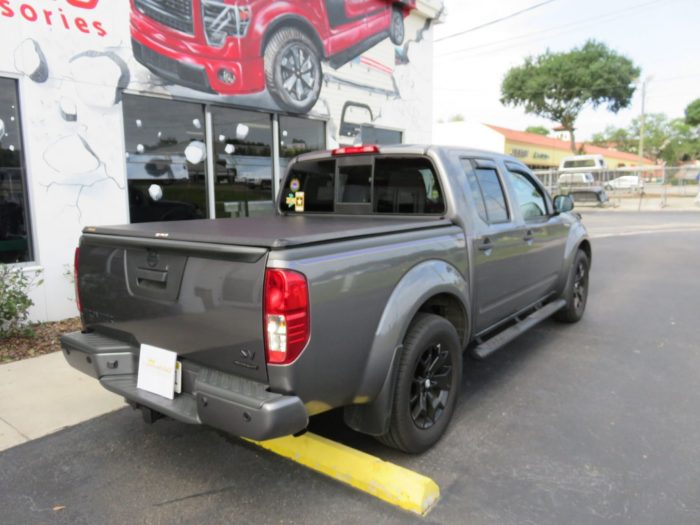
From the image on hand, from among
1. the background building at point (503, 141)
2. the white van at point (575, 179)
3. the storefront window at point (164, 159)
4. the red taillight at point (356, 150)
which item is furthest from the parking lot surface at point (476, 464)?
the background building at point (503, 141)

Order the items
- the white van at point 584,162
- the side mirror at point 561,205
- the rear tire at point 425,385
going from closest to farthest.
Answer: the rear tire at point 425,385 → the side mirror at point 561,205 → the white van at point 584,162

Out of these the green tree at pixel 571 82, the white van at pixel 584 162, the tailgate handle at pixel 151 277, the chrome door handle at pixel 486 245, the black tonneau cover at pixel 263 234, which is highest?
the green tree at pixel 571 82

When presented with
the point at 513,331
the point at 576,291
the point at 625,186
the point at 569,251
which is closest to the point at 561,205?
the point at 569,251

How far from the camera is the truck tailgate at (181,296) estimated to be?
2355mm

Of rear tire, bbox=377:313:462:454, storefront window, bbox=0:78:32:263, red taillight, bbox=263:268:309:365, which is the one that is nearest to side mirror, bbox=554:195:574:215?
rear tire, bbox=377:313:462:454

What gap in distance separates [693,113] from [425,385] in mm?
85966

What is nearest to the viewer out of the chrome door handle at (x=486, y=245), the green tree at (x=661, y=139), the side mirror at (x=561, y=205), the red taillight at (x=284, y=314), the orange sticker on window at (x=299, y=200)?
the red taillight at (x=284, y=314)

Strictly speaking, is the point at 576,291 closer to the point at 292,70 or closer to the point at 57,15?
the point at 292,70

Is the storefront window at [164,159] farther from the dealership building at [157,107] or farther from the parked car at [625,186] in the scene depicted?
the parked car at [625,186]

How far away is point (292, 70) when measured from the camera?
8617mm

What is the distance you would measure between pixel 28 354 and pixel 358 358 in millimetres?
3891

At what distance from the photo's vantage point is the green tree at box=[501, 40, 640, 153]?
37.2m

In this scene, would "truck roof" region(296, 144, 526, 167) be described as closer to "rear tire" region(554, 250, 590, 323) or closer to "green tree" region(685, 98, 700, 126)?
"rear tire" region(554, 250, 590, 323)

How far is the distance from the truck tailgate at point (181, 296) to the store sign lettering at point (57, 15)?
145 inches
